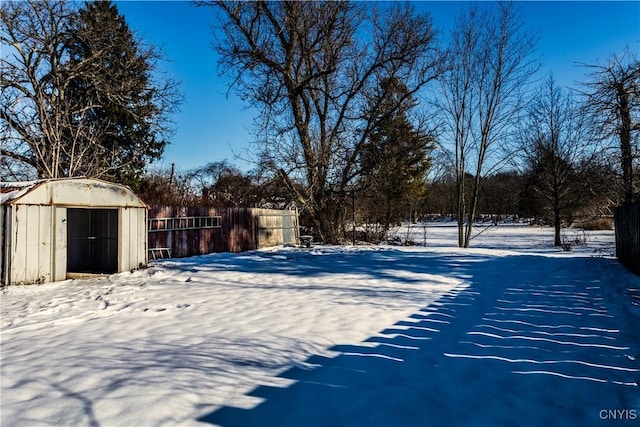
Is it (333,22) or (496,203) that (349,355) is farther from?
(496,203)

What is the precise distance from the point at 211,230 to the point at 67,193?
6.79m

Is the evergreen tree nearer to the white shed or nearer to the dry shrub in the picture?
the white shed

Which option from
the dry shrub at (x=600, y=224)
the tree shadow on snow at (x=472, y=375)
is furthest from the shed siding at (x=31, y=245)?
the dry shrub at (x=600, y=224)

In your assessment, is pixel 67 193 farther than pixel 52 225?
Yes

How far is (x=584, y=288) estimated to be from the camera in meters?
7.70

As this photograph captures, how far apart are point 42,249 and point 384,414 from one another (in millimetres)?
8459

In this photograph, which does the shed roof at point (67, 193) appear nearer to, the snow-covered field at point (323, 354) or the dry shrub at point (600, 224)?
the snow-covered field at point (323, 354)

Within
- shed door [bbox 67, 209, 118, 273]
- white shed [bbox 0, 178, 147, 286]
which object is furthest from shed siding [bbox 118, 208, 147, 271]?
shed door [bbox 67, 209, 118, 273]

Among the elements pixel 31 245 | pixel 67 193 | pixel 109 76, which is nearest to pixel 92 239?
pixel 67 193

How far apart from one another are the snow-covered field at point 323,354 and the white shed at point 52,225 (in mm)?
607

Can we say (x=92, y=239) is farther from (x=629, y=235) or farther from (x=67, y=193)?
(x=629, y=235)

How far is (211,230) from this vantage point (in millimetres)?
15430

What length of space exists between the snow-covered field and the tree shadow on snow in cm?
2

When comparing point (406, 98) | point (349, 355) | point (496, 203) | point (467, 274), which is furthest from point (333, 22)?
point (496, 203)
